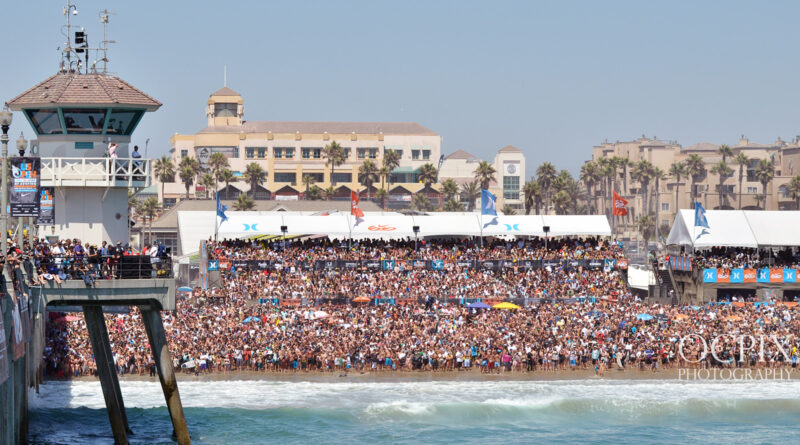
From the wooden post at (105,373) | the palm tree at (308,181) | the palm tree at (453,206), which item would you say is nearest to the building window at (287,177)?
the palm tree at (308,181)

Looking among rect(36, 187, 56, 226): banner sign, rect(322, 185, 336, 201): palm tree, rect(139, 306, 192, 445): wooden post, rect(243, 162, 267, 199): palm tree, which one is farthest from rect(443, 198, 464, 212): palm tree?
rect(36, 187, 56, 226): banner sign

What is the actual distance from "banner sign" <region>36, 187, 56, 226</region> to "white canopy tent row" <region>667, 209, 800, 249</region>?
40.1 metres

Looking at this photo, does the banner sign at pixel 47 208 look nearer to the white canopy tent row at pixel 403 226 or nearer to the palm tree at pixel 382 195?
the white canopy tent row at pixel 403 226

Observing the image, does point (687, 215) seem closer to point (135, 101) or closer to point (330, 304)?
point (330, 304)

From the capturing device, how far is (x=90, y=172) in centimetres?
3338

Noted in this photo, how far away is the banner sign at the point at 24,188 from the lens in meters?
27.4

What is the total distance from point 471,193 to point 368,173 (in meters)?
14.6

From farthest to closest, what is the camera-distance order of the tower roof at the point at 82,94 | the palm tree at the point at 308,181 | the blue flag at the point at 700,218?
the palm tree at the point at 308,181 → the blue flag at the point at 700,218 → the tower roof at the point at 82,94

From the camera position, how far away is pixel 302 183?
14525 cm

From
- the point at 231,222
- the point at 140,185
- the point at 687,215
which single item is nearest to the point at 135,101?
the point at 140,185

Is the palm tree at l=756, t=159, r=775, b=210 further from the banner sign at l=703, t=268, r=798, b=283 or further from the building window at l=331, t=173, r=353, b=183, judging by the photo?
the banner sign at l=703, t=268, r=798, b=283

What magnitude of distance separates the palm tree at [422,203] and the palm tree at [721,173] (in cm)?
3850

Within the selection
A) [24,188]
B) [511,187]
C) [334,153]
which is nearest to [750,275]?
[24,188]

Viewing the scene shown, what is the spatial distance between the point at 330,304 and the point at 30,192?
2891cm
